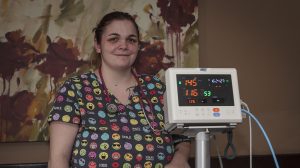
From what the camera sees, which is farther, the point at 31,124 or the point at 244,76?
the point at 244,76

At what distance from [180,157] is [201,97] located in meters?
0.53

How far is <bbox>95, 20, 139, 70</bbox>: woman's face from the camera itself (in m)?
1.58

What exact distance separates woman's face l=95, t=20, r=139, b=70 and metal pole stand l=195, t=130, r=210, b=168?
66cm

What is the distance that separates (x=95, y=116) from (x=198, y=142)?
56cm

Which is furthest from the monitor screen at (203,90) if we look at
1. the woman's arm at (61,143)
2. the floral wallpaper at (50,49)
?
the floral wallpaper at (50,49)

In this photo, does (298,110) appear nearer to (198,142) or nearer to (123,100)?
(123,100)

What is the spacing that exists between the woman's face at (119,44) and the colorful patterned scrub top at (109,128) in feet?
0.41

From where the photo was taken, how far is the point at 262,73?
205 centimetres

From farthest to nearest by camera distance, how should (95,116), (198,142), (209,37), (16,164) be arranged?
1. (209,37)
2. (16,164)
3. (95,116)
4. (198,142)

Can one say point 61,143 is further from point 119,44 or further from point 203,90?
point 203,90

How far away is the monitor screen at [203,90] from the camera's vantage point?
3.31ft

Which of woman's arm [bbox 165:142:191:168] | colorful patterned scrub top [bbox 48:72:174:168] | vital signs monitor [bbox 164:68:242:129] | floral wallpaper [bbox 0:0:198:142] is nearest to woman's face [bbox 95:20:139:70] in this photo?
colorful patterned scrub top [bbox 48:72:174:168]

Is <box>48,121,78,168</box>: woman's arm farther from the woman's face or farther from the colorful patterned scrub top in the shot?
the woman's face

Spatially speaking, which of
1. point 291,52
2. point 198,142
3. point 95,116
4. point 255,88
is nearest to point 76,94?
point 95,116
